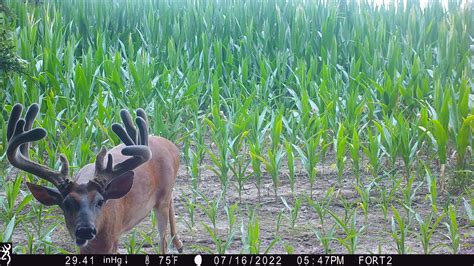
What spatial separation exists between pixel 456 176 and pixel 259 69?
1.31 meters

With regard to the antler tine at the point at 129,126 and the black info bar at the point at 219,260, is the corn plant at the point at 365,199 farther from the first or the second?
the antler tine at the point at 129,126

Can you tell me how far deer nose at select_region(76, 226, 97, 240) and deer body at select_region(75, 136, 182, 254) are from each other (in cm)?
10

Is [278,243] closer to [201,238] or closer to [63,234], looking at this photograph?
[201,238]

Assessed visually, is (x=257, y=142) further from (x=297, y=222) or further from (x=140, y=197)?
(x=140, y=197)


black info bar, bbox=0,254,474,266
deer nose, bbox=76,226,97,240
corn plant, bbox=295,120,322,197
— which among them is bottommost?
corn plant, bbox=295,120,322,197

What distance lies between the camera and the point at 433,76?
3.96 meters

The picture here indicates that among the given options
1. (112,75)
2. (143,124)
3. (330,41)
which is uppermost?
(143,124)

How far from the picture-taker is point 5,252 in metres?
2.46

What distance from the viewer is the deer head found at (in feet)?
7.80

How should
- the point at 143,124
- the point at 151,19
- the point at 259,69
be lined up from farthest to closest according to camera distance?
the point at 151,19 → the point at 259,69 → the point at 143,124

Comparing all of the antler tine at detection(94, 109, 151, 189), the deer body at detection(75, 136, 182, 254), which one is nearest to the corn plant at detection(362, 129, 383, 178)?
the deer body at detection(75, 136, 182, 254)

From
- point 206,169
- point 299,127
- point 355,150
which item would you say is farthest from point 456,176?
point 206,169

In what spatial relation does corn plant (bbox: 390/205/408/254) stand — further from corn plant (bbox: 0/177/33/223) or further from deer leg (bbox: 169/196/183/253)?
corn plant (bbox: 0/177/33/223)

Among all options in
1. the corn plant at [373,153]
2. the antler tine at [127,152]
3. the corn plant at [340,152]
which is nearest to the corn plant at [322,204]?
the corn plant at [340,152]
